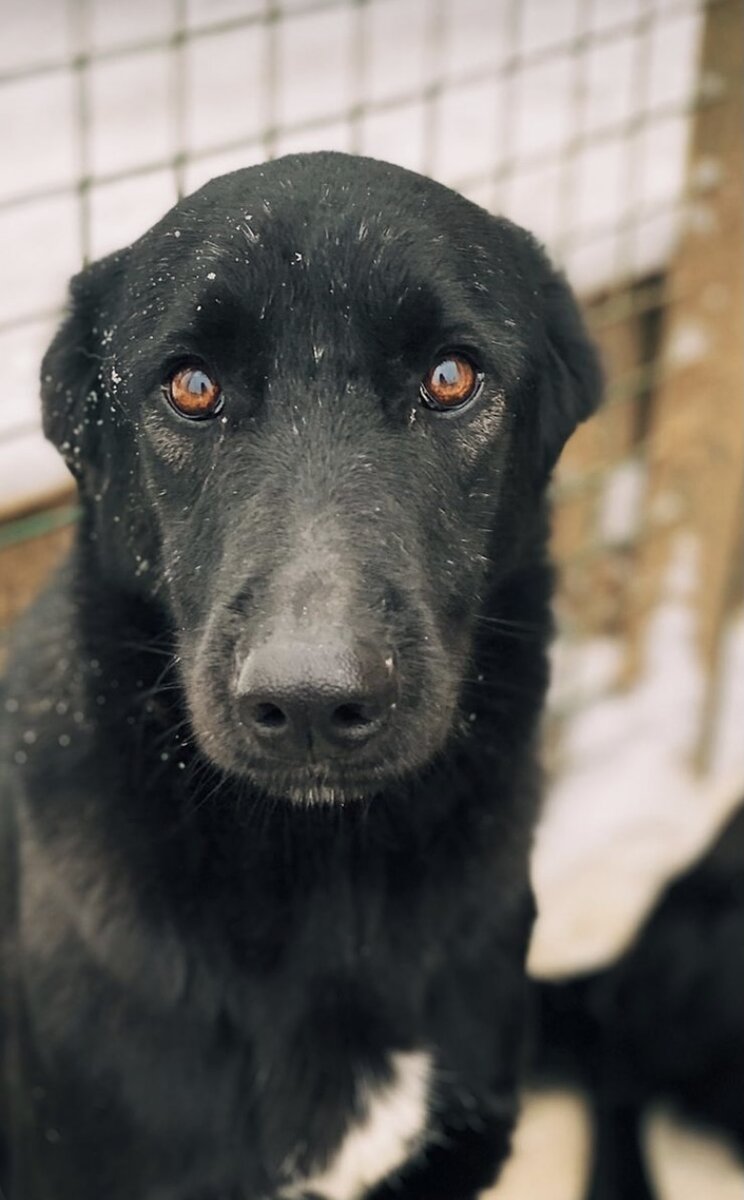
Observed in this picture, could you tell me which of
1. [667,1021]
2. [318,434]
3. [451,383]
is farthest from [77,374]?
[667,1021]

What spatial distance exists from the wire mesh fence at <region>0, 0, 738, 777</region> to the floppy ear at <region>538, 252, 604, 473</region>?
27.1 inches

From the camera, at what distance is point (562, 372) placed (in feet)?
6.48

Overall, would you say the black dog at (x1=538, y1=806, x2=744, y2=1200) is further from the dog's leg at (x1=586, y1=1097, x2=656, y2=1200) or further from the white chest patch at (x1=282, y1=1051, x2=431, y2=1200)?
the white chest patch at (x1=282, y1=1051, x2=431, y2=1200)

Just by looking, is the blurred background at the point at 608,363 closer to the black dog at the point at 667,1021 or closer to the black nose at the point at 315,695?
the black dog at the point at 667,1021

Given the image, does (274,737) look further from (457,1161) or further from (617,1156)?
(617,1156)

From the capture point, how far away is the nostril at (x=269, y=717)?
4.92 ft

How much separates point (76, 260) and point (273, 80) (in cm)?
78

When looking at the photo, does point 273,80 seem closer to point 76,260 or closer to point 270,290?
point 76,260

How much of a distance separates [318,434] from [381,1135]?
93cm

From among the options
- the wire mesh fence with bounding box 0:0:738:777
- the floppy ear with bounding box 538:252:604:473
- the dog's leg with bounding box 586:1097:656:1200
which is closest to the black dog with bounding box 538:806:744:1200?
the dog's leg with bounding box 586:1097:656:1200

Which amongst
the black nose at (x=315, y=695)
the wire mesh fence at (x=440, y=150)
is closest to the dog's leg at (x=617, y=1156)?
the wire mesh fence at (x=440, y=150)

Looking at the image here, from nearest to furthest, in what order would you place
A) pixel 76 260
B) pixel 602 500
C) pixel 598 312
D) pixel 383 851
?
pixel 383 851 → pixel 76 260 → pixel 598 312 → pixel 602 500

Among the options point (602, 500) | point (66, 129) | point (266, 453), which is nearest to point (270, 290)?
point (266, 453)

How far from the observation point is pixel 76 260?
3107 millimetres
